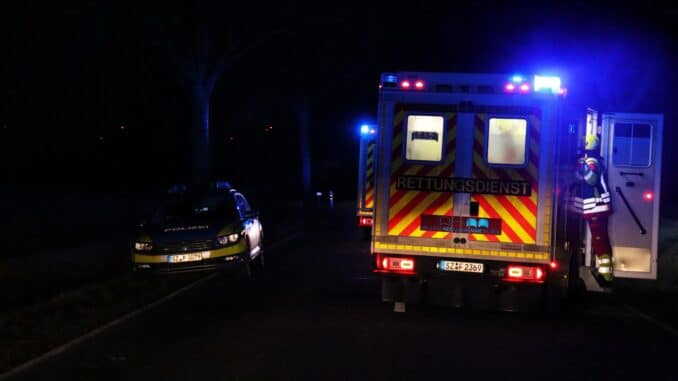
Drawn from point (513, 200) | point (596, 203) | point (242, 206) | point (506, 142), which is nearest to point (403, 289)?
point (513, 200)

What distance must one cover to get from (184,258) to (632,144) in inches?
267

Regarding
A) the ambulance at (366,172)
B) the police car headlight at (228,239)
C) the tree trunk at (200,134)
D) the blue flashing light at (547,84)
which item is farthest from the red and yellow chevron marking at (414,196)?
the tree trunk at (200,134)

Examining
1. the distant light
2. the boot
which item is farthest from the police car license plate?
the boot

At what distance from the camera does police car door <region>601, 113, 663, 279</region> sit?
12.0 m

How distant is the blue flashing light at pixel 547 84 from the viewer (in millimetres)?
9930

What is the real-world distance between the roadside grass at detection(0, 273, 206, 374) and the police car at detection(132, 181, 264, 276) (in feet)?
1.42

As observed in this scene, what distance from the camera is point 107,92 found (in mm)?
44156

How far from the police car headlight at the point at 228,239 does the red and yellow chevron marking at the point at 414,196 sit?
158 inches

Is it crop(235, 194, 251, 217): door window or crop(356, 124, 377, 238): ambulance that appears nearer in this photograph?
crop(235, 194, 251, 217): door window

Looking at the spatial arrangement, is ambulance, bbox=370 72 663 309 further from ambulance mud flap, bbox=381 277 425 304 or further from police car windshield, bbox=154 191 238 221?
police car windshield, bbox=154 191 238 221

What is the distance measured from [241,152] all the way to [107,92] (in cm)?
3101

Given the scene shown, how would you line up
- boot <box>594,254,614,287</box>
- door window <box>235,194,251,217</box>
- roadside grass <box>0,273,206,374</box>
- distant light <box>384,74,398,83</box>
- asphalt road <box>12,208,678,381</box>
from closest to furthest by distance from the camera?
asphalt road <box>12,208,678,381</box>, roadside grass <box>0,273,206,374</box>, distant light <box>384,74,398,83</box>, boot <box>594,254,614,287</box>, door window <box>235,194,251,217</box>

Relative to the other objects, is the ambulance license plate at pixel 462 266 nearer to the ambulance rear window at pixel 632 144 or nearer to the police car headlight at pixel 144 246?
the ambulance rear window at pixel 632 144

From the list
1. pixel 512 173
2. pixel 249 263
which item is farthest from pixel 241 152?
pixel 512 173
